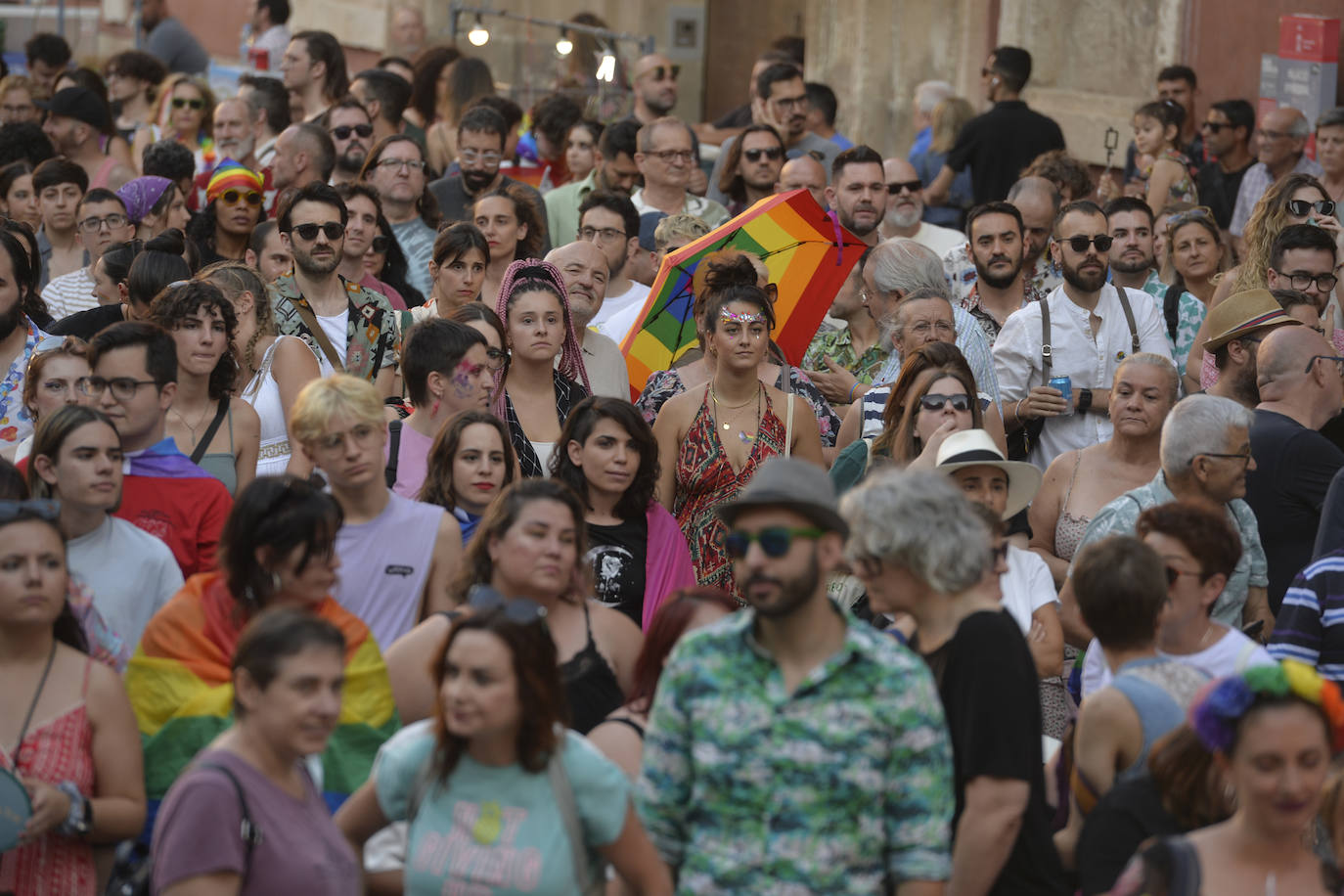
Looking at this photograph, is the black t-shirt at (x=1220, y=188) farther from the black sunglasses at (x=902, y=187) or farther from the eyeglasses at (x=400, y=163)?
the eyeglasses at (x=400, y=163)

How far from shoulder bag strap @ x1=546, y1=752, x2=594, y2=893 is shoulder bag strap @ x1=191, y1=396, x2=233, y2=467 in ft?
8.93

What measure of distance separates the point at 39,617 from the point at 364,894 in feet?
3.72

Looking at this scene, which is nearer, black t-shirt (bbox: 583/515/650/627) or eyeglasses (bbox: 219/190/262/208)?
black t-shirt (bbox: 583/515/650/627)

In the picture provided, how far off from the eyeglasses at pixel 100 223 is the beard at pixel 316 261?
63.6 inches

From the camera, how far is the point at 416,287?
9211 millimetres

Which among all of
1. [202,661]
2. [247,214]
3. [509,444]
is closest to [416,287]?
[247,214]

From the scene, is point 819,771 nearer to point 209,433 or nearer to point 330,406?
point 330,406

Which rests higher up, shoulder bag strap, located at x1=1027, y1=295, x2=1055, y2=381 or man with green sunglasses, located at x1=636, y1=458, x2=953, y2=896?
shoulder bag strap, located at x1=1027, y1=295, x2=1055, y2=381

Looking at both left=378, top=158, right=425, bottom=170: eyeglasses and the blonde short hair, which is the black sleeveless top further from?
left=378, top=158, right=425, bottom=170: eyeglasses

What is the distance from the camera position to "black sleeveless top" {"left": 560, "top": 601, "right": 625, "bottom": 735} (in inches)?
188

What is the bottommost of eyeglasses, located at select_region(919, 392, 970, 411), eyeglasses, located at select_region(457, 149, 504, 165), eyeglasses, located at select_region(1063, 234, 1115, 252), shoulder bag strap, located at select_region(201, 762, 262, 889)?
shoulder bag strap, located at select_region(201, 762, 262, 889)

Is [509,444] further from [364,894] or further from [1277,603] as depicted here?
[1277,603]

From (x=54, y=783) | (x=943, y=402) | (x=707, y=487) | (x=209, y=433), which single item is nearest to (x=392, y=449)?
(x=209, y=433)

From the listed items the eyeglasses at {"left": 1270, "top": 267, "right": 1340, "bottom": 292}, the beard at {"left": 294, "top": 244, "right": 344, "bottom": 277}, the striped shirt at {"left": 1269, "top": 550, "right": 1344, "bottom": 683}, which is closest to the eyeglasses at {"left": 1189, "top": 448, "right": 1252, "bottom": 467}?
the striped shirt at {"left": 1269, "top": 550, "right": 1344, "bottom": 683}
